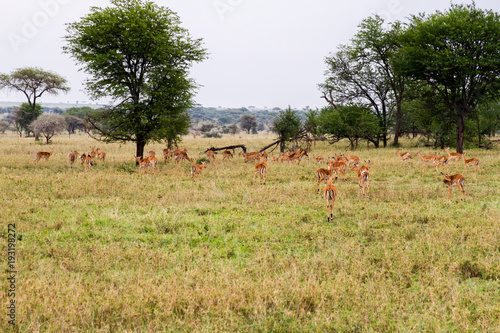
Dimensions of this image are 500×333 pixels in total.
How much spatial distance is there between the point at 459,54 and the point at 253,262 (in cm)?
2398

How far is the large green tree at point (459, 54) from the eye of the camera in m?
A: 21.3

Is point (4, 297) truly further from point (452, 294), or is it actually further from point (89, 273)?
point (452, 294)

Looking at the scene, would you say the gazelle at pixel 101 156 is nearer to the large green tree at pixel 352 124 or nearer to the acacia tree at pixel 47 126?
the acacia tree at pixel 47 126

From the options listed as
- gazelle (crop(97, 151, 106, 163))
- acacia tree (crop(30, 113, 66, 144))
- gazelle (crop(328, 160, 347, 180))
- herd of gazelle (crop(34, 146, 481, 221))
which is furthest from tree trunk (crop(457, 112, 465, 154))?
acacia tree (crop(30, 113, 66, 144))

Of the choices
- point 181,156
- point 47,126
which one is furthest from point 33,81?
point 181,156

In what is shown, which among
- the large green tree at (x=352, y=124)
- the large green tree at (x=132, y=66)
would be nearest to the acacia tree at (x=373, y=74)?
the large green tree at (x=352, y=124)

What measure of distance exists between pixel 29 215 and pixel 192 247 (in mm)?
4706

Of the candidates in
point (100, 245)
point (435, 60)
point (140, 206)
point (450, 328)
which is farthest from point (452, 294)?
point (435, 60)

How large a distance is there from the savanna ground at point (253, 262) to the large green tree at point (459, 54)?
50.2 feet

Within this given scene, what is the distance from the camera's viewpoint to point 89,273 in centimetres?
523

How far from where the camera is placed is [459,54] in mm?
22156

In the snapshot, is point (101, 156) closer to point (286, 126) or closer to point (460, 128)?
point (286, 126)

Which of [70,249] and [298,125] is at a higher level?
[298,125]

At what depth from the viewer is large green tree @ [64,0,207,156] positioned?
56.1 ft
